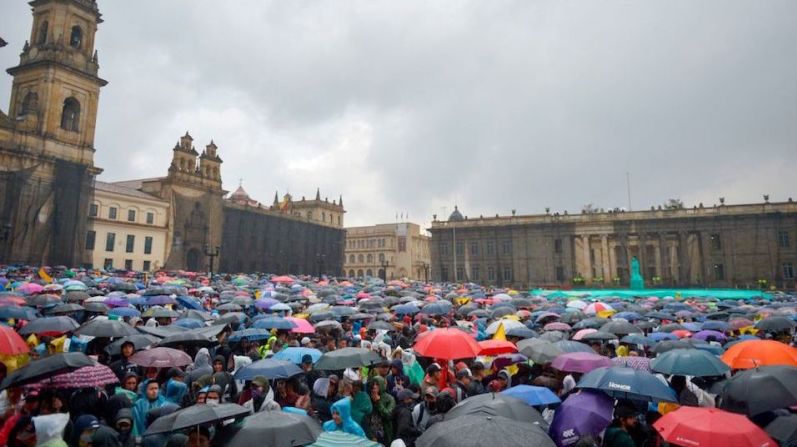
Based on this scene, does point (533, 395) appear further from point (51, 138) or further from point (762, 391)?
point (51, 138)

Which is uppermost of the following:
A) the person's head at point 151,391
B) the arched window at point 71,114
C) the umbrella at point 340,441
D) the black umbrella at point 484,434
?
the arched window at point 71,114

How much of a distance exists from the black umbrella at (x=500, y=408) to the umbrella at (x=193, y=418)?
2.17 meters

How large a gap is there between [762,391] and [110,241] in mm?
53043

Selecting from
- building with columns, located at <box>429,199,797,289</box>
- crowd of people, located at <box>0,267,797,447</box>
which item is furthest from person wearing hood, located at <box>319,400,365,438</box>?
building with columns, located at <box>429,199,797,289</box>

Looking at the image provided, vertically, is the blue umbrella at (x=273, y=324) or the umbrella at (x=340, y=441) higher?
the blue umbrella at (x=273, y=324)

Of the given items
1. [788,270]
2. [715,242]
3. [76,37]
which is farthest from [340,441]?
[788,270]

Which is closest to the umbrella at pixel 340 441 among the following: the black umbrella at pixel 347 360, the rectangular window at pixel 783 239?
the black umbrella at pixel 347 360

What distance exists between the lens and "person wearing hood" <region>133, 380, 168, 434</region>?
218 inches

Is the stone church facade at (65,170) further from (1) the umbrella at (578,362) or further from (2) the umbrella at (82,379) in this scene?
(1) the umbrella at (578,362)

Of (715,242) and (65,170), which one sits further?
(715,242)

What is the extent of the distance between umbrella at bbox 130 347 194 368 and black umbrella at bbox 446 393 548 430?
407cm

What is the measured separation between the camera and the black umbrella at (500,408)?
14.9 ft

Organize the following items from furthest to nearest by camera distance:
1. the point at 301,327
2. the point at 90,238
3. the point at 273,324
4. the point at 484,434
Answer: the point at 90,238
the point at 301,327
the point at 273,324
the point at 484,434

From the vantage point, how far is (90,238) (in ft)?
149
